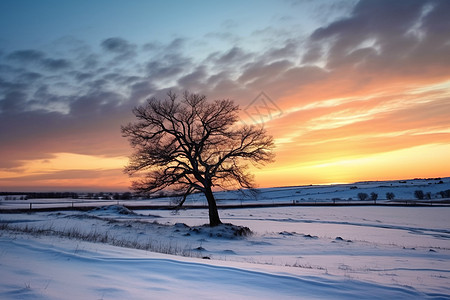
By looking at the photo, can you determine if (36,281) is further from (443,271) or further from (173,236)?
(173,236)

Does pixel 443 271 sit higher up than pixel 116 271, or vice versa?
pixel 116 271

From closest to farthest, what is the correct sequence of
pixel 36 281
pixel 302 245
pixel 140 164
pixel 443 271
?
pixel 36 281
pixel 443 271
pixel 302 245
pixel 140 164

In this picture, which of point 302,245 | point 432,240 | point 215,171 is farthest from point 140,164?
point 432,240

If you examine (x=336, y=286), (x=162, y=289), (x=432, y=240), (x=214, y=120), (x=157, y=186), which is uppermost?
(x=214, y=120)

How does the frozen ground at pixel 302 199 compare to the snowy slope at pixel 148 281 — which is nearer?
the snowy slope at pixel 148 281

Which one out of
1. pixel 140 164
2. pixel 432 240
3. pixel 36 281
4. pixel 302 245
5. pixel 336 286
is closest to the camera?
pixel 36 281

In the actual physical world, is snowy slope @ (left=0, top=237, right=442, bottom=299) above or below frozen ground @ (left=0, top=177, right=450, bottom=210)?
above

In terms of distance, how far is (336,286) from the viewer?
678cm

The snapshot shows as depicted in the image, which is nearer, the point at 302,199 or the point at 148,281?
the point at 148,281

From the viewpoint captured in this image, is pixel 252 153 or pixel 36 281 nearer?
pixel 36 281

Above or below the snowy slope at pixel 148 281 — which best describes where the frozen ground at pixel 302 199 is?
below

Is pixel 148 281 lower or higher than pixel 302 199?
higher

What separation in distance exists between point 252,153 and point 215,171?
3.38m

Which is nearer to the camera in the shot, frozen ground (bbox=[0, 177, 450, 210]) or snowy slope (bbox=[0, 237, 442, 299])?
snowy slope (bbox=[0, 237, 442, 299])
